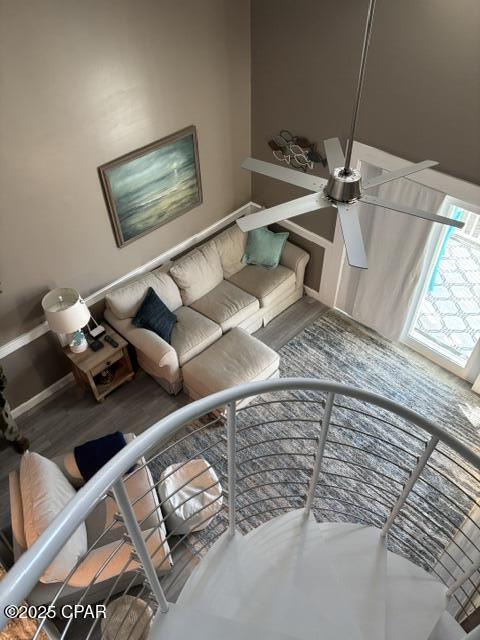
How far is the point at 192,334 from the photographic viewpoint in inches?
187

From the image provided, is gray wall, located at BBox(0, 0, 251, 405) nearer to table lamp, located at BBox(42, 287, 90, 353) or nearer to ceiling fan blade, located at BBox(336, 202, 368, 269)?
table lamp, located at BBox(42, 287, 90, 353)

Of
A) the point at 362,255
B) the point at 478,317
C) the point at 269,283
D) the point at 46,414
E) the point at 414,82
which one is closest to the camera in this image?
the point at 362,255

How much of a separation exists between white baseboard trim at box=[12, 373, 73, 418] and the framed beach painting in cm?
139

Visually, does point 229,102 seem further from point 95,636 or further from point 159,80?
point 95,636

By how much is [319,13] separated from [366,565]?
389cm

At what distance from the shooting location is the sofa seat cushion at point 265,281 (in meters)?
5.21

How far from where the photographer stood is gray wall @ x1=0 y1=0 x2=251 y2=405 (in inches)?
134

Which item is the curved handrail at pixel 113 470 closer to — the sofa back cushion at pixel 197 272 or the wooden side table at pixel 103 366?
the wooden side table at pixel 103 366

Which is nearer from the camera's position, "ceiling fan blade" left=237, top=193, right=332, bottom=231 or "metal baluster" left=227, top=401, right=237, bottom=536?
"metal baluster" left=227, top=401, right=237, bottom=536

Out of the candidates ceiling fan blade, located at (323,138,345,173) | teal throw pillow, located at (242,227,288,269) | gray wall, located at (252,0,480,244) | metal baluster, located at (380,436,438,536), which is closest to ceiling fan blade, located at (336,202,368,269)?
ceiling fan blade, located at (323,138,345,173)

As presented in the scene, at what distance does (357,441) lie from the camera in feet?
14.3

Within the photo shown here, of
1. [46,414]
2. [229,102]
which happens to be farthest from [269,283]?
[46,414]

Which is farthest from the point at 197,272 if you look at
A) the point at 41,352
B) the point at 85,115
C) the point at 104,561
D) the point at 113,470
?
the point at 113,470

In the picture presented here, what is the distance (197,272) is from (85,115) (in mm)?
1816
